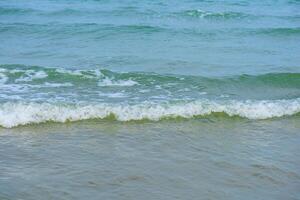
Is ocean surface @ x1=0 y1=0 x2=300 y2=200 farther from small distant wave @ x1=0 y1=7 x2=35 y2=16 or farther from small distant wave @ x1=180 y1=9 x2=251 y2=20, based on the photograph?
small distant wave @ x1=0 y1=7 x2=35 y2=16

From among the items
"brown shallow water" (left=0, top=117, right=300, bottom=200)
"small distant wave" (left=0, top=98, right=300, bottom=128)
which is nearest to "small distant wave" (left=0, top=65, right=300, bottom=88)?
"small distant wave" (left=0, top=98, right=300, bottom=128)

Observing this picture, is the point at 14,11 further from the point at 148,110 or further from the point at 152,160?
the point at 152,160

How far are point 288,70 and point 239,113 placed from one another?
4259 mm

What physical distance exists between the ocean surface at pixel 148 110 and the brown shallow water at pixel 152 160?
18mm

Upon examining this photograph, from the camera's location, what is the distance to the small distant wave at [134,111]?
9.73m

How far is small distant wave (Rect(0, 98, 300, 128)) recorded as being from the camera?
9.73m

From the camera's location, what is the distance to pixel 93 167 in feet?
24.9

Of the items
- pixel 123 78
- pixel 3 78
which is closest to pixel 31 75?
pixel 3 78

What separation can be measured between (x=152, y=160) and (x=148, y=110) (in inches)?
96.5

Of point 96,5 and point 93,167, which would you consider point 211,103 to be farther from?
point 96,5

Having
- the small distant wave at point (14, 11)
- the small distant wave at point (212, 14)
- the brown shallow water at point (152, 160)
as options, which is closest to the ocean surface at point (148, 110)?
the brown shallow water at point (152, 160)

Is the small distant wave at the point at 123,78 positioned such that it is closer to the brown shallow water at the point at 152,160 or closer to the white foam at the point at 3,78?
the white foam at the point at 3,78

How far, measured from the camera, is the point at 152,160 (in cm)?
789

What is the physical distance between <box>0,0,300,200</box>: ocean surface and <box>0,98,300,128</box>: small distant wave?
0.02m
